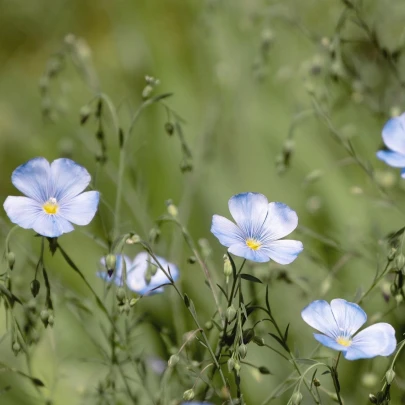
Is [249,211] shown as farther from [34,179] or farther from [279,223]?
[34,179]

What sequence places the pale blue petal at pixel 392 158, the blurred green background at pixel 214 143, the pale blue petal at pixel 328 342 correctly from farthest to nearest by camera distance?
the blurred green background at pixel 214 143, the pale blue petal at pixel 392 158, the pale blue petal at pixel 328 342

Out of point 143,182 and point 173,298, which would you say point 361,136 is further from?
point 173,298

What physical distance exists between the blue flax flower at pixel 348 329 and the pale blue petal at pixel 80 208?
21 cm

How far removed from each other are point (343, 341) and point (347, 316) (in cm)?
2

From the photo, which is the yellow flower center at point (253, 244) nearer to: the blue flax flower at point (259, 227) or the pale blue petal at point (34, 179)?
the blue flax flower at point (259, 227)

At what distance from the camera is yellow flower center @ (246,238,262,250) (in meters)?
0.63

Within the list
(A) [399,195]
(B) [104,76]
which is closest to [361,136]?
(A) [399,195]

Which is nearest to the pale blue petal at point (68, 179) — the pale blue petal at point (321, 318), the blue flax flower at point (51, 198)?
the blue flax flower at point (51, 198)

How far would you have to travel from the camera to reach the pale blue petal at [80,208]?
0.62 meters

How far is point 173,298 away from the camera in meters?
0.92

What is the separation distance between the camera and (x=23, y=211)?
0.63 metres

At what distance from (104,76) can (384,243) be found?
Answer: 82 cm

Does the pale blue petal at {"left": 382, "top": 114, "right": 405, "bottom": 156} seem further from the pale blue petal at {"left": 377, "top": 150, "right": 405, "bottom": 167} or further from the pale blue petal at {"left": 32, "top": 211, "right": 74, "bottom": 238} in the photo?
the pale blue petal at {"left": 32, "top": 211, "right": 74, "bottom": 238}

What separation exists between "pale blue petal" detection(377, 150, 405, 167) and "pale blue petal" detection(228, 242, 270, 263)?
22cm
